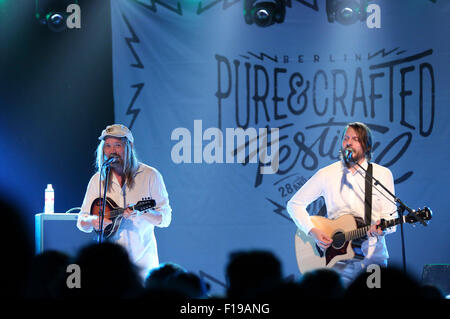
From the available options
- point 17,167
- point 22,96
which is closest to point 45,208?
point 17,167

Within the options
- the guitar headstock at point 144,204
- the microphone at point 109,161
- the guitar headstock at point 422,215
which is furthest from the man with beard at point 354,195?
the microphone at point 109,161

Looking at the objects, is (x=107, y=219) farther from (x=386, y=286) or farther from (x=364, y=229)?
(x=386, y=286)

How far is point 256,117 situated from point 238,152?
468 mm

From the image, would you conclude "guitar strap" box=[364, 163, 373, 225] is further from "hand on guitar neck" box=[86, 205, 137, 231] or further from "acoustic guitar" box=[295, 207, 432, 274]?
"hand on guitar neck" box=[86, 205, 137, 231]

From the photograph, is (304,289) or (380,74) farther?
(380,74)

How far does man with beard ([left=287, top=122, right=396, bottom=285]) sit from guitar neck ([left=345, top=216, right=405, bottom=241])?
5 cm

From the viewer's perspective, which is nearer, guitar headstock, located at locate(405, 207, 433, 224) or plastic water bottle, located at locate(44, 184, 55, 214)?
guitar headstock, located at locate(405, 207, 433, 224)

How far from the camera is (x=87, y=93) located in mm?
7156

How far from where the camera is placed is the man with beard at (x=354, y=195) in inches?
209

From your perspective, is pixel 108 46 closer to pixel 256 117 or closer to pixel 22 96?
pixel 22 96

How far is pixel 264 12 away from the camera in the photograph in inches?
274

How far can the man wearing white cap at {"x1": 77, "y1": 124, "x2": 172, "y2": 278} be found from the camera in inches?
206

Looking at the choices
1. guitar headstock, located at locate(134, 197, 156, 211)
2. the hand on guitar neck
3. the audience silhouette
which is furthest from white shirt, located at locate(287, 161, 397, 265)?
the audience silhouette

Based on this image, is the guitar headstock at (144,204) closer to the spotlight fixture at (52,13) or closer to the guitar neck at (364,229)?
the guitar neck at (364,229)
